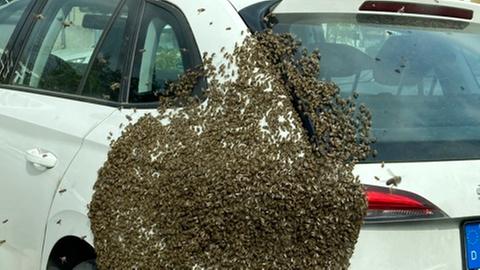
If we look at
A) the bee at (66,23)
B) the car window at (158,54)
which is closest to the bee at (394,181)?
the car window at (158,54)

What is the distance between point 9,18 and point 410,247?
9.42 feet

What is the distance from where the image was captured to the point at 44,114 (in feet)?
10.9

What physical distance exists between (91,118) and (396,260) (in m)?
1.44

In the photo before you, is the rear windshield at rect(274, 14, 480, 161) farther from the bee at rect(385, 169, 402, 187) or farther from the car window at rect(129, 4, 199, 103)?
the car window at rect(129, 4, 199, 103)

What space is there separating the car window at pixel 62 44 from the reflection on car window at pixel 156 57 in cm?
35

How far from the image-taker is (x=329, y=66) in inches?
102

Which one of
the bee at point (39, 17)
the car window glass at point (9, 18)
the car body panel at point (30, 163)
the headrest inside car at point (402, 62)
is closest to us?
the headrest inside car at point (402, 62)

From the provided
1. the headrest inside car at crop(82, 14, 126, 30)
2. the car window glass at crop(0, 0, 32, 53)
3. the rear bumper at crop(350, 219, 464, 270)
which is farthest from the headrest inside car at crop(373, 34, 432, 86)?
the car window glass at crop(0, 0, 32, 53)

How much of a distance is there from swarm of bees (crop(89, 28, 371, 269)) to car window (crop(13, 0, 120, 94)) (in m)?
Answer: 0.77

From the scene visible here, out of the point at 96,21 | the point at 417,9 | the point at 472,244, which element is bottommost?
the point at 472,244

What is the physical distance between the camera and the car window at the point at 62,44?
11.1 feet

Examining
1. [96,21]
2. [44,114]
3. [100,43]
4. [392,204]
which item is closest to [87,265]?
[44,114]

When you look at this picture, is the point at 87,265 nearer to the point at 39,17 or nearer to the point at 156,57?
the point at 156,57

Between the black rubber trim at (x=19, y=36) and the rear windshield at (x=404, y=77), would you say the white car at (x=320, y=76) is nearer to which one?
the rear windshield at (x=404, y=77)
